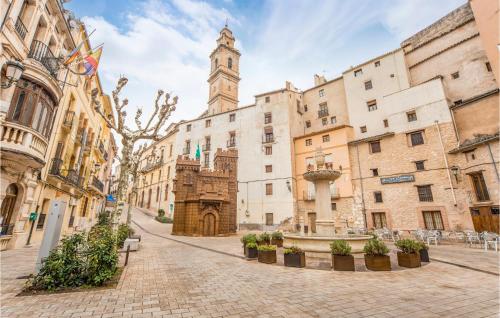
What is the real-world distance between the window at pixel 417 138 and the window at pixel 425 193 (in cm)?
432

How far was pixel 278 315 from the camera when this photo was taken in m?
4.29

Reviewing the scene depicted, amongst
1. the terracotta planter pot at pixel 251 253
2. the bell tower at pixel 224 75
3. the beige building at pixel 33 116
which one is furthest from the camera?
the bell tower at pixel 224 75

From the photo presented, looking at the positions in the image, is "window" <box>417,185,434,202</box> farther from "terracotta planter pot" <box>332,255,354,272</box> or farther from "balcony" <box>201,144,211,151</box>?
"balcony" <box>201,144,211,151</box>

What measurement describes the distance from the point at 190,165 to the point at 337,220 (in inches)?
706

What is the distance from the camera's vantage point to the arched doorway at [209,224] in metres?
22.0

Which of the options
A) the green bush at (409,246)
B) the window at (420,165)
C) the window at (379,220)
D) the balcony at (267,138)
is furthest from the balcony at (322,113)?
the green bush at (409,246)

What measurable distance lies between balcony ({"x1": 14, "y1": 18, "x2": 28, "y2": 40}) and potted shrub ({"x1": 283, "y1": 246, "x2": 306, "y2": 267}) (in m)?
15.2

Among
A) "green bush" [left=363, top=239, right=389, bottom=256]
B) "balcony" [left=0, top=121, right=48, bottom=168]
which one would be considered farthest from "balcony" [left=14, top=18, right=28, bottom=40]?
"green bush" [left=363, top=239, right=389, bottom=256]

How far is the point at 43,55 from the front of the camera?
11500mm

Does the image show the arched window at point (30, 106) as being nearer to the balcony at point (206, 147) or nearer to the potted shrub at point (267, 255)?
the potted shrub at point (267, 255)

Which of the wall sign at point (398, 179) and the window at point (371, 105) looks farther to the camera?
the window at point (371, 105)

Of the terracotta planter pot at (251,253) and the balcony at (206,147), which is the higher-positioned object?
the balcony at (206,147)

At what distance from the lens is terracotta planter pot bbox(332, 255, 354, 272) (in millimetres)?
7750

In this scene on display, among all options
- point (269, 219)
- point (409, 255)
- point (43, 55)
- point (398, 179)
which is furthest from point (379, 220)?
point (43, 55)
